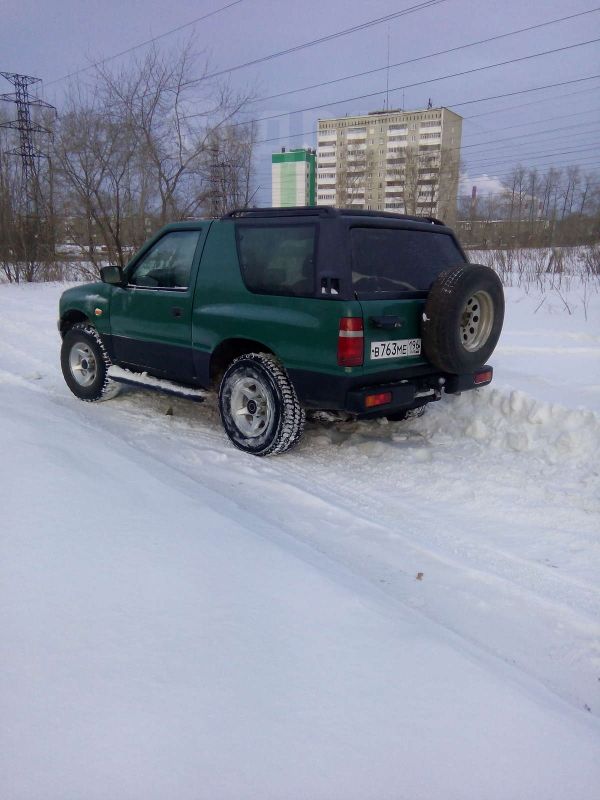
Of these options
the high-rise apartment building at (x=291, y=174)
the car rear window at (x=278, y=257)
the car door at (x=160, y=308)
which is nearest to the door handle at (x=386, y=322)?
the car rear window at (x=278, y=257)

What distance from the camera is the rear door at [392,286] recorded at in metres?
4.18

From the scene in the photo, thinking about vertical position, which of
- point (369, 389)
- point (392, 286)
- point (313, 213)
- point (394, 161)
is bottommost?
point (369, 389)

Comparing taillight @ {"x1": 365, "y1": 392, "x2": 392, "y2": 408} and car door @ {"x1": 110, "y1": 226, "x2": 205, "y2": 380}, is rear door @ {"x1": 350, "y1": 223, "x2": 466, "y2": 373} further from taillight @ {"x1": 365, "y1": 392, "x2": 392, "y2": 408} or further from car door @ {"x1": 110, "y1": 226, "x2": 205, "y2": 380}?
car door @ {"x1": 110, "y1": 226, "x2": 205, "y2": 380}

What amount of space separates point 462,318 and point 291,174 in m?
51.6

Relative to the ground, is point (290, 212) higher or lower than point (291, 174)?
lower

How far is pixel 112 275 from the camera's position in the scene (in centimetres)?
577

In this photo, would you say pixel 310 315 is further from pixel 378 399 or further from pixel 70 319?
pixel 70 319

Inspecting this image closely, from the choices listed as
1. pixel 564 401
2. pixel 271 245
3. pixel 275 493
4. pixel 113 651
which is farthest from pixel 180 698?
pixel 564 401

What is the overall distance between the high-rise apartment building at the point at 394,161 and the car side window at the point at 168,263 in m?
26.8

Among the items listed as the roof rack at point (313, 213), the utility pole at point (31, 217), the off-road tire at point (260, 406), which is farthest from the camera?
the utility pole at point (31, 217)

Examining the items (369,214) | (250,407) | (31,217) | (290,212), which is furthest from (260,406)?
(31,217)

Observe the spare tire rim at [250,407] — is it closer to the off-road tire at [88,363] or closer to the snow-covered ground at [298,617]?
the snow-covered ground at [298,617]

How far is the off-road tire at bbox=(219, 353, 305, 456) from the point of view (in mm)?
4547

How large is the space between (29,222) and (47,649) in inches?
1047
